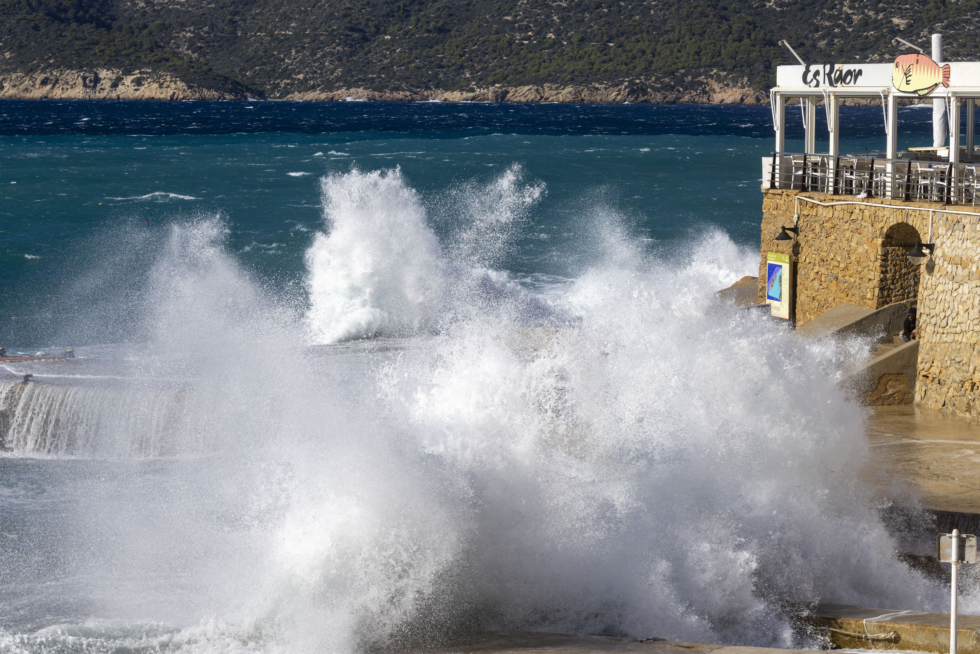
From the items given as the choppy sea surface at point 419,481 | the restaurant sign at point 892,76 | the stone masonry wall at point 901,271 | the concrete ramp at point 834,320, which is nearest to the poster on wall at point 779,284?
the stone masonry wall at point 901,271

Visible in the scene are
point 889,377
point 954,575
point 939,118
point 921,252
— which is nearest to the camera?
point 954,575

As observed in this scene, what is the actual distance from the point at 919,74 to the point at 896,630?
10.3m

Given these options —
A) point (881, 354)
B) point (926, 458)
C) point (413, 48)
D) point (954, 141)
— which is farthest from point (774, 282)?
point (413, 48)

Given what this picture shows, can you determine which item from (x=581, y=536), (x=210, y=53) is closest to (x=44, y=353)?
(x=581, y=536)

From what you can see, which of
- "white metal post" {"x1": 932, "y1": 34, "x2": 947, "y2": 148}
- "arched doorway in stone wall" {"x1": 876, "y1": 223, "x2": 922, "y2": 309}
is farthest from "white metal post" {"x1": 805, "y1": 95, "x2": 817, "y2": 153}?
"arched doorway in stone wall" {"x1": 876, "y1": 223, "x2": 922, "y2": 309}

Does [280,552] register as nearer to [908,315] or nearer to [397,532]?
[397,532]

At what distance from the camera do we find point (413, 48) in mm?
161375

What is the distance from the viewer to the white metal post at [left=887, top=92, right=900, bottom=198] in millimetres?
18031

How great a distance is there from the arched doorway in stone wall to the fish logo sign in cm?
210

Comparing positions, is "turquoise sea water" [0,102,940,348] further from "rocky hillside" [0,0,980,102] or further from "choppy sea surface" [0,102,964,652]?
"rocky hillside" [0,0,980,102]

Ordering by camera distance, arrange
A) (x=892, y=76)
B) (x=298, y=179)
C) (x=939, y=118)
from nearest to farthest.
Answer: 1. (x=892, y=76)
2. (x=939, y=118)
3. (x=298, y=179)

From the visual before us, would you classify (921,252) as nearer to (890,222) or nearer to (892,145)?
Answer: (890,222)

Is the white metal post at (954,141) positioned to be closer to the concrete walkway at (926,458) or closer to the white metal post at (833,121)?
the white metal post at (833,121)

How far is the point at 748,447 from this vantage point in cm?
1343
